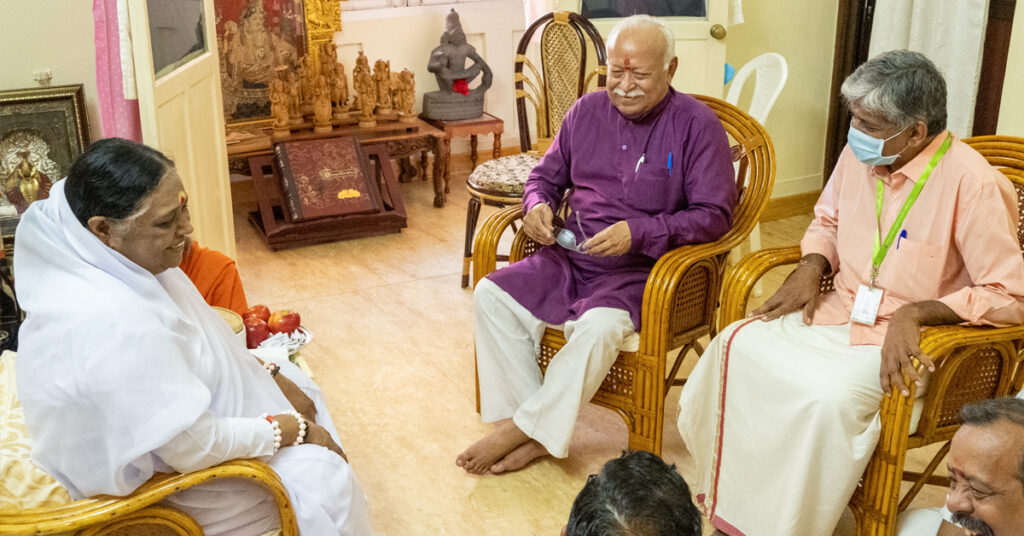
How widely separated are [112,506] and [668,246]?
1.72 m

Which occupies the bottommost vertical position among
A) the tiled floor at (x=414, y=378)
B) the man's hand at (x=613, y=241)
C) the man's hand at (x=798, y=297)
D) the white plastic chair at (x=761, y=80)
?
the tiled floor at (x=414, y=378)

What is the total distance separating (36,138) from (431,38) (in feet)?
9.44

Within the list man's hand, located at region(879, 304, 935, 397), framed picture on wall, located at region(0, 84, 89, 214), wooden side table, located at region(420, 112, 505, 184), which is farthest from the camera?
wooden side table, located at region(420, 112, 505, 184)

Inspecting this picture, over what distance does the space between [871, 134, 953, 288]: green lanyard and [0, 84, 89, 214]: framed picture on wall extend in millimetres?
2665

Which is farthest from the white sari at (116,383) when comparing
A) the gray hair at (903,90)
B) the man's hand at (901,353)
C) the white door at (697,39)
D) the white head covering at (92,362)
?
the white door at (697,39)

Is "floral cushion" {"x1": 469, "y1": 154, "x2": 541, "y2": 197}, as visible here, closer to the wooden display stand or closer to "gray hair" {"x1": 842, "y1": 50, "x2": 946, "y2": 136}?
the wooden display stand

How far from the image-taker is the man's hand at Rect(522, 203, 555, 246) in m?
3.04

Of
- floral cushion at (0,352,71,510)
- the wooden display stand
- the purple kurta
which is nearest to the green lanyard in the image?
the purple kurta

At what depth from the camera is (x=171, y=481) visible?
185 cm

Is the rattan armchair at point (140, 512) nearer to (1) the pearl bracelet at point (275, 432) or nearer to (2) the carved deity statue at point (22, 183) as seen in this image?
(1) the pearl bracelet at point (275, 432)

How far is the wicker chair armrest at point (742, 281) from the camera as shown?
8.94ft

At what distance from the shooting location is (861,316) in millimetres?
2512

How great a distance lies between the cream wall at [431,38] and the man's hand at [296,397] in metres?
3.55

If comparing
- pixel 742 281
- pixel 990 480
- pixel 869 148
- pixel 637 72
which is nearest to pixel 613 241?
pixel 742 281
